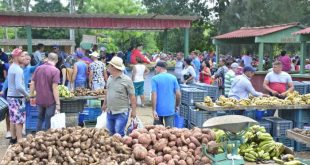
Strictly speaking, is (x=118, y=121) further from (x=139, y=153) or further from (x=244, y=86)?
(x=244, y=86)

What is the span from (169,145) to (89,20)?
11.1m

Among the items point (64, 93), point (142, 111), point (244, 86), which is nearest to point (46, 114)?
point (64, 93)

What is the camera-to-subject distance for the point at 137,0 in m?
46.5

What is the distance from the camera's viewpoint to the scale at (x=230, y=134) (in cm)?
440

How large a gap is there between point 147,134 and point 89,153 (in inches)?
29.5

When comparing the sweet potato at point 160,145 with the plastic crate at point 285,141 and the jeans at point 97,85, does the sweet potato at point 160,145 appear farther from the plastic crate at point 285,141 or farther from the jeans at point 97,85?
the jeans at point 97,85

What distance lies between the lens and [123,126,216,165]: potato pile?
15.8ft

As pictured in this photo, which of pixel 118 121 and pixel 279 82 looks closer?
pixel 118 121

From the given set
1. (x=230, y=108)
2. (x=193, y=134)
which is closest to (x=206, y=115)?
(x=230, y=108)

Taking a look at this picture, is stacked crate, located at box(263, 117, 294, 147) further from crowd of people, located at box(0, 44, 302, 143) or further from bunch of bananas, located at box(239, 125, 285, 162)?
bunch of bananas, located at box(239, 125, 285, 162)

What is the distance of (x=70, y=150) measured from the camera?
5098 mm

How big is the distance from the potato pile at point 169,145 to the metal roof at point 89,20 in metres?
10.4

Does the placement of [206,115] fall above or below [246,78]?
below

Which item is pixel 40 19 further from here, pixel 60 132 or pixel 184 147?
pixel 184 147
